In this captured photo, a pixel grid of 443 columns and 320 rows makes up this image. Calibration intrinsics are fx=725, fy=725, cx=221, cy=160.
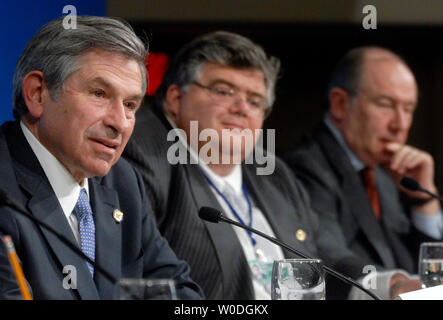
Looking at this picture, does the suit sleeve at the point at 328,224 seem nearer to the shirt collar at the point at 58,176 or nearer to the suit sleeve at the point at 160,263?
the suit sleeve at the point at 160,263

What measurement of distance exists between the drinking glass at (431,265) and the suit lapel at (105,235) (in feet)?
3.23

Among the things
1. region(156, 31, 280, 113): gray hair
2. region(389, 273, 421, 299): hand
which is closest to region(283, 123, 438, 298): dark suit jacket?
region(389, 273, 421, 299): hand

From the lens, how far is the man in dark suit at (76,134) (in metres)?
1.83

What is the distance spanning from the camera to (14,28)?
219 cm

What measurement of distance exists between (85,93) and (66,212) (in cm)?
32

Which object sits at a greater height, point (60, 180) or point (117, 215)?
point (60, 180)

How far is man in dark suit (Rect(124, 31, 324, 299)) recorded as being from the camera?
260 centimetres

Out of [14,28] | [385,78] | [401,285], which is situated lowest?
[401,285]

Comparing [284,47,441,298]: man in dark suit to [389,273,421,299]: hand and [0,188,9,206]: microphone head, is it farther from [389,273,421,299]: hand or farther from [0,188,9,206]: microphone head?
[0,188,9,206]: microphone head

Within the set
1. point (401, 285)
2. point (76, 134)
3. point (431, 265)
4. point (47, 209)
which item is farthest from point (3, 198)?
point (401, 285)

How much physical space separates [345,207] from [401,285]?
90cm

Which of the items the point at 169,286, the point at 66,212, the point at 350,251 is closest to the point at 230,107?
the point at 350,251

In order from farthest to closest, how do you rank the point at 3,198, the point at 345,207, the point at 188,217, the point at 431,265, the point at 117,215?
the point at 345,207, the point at 188,217, the point at 431,265, the point at 117,215, the point at 3,198

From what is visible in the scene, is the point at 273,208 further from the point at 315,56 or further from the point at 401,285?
the point at 315,56
